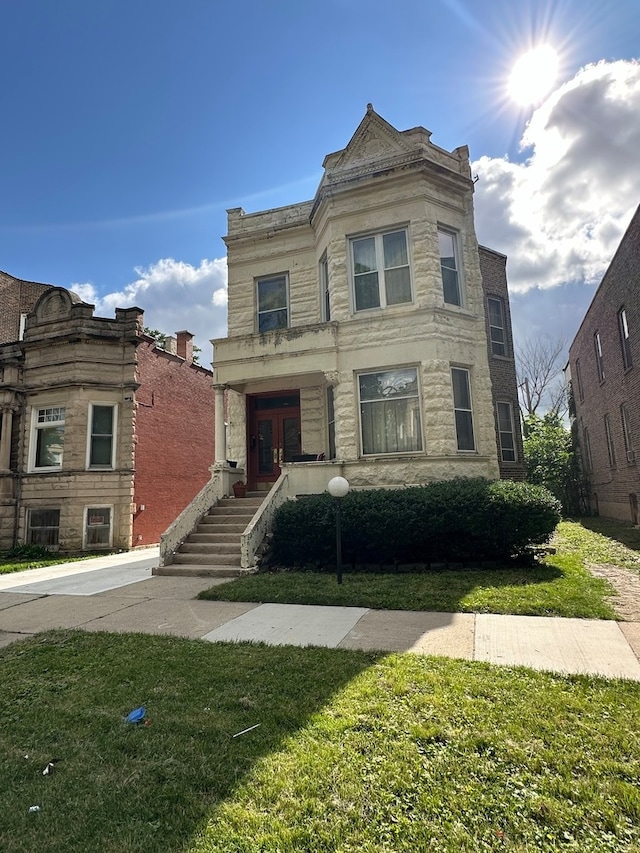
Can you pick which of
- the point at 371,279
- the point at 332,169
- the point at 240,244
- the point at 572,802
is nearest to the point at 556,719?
the point at 572,802

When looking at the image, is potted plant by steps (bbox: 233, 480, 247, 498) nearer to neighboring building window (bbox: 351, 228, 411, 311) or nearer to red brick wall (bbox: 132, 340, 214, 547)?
red brick wall (bbox: 132, 340, 214, 547)

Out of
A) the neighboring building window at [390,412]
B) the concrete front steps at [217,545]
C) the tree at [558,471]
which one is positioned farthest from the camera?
the tree at [558,471]

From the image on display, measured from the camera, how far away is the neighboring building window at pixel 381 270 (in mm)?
11500

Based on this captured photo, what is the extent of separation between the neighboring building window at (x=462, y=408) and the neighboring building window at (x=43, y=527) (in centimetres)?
1223

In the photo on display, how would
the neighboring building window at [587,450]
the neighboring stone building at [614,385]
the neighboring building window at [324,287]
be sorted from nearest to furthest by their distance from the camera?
the neighboring building window at [324,287] → the neighboring stone building at [614,385] → the neighboring building window at [587,450]

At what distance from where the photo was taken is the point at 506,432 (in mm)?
17219

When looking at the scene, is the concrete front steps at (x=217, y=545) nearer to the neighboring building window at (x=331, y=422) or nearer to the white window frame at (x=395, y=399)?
the neighboring building window at (x=331, y=422)

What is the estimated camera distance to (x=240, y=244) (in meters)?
14.1

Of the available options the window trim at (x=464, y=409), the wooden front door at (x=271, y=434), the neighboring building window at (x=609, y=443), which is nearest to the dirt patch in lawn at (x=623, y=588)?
the window trim at (x=464, y=409)

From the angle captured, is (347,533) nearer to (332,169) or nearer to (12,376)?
(332,169)

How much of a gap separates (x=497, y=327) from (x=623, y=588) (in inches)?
500

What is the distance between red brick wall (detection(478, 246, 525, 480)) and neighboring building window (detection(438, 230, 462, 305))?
205 inches

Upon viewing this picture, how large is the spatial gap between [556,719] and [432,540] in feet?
18.1

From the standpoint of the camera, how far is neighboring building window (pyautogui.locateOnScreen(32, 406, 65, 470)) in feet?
50.4
